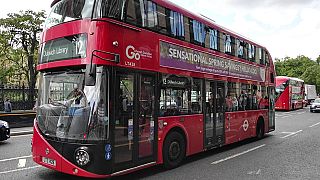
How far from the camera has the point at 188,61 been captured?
8516 millimetres

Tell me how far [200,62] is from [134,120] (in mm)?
3256

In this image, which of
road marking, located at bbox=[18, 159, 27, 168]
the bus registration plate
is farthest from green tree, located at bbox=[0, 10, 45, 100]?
the bus registration plate

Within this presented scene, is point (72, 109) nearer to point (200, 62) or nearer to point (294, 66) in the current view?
point (200, 62)

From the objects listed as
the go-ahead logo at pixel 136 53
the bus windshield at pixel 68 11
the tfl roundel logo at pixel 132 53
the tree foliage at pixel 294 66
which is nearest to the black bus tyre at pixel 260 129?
the go-ahead logo at pixel 136 53

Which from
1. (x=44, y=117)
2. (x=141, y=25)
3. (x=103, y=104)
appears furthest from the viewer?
(x=141, y=25)

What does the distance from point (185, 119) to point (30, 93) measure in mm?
15961

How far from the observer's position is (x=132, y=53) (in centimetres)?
666

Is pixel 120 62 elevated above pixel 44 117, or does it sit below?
above

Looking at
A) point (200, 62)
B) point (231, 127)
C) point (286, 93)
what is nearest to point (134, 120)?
point (200, 62)

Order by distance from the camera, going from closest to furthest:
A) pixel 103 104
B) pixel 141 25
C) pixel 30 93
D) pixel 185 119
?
pixel 103 104 → pixel 141 25 → pixel 185 119 → pixel 30 93

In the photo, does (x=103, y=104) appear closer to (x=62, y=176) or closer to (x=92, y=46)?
(x=92, y=46)

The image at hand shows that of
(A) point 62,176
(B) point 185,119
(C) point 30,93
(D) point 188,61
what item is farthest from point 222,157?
Answer: (C) point 30,93

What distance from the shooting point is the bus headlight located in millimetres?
5797

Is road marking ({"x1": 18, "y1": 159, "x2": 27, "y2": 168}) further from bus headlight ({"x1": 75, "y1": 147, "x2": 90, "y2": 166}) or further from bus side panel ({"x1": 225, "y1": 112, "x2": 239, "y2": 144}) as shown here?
bus side panel ({"x1": 225, "y1": 112, "x2": 239, "y2": 144})
